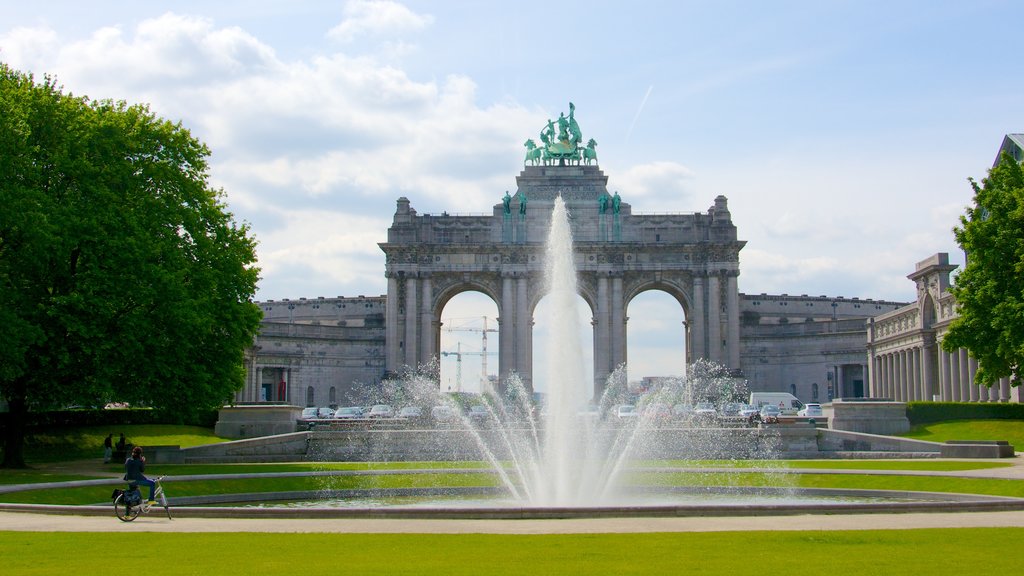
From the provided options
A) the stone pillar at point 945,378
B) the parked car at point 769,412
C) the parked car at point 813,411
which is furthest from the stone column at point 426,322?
the stone pillar at point 945,378

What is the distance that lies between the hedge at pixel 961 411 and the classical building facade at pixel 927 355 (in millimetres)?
9670

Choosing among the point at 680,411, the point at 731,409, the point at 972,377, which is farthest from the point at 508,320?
the point at 972,377

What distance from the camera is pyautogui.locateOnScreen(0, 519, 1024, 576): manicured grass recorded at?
17.2 m

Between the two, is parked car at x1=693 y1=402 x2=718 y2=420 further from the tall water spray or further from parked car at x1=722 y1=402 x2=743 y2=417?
the tall water spray

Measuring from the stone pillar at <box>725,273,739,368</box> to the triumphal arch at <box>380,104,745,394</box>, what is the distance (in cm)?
9

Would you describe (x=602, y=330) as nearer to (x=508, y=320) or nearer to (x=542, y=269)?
(x=542, y=269)

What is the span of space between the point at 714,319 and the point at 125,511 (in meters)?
82.6

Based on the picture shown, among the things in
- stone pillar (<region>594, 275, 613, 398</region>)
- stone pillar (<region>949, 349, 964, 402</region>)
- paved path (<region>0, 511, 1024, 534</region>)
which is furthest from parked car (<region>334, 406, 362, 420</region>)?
paved path (<region>0, 511, 1024, 534</region>)

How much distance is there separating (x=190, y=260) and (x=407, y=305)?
58.1 meters

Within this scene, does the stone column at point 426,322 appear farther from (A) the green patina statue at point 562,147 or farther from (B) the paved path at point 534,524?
(B) the paved path at point 534,524

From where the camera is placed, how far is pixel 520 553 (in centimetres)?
1889

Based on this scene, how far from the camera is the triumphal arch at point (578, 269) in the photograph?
104062 mm

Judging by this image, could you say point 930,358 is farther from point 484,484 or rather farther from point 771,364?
point 484,484

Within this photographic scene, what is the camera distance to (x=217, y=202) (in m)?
50.2
